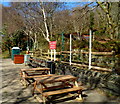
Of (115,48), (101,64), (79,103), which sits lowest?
(79,103)

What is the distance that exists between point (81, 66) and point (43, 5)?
702 cm

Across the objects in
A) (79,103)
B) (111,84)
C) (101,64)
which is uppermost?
(101,64)

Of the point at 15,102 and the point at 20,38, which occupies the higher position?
the point at 20,38

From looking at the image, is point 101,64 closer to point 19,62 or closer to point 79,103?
point 79,103

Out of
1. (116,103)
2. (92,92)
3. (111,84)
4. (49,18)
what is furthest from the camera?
(49,18)

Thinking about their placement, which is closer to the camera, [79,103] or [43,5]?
[79,103]

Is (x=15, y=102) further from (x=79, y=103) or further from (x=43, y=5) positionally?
(x=43, y=5)

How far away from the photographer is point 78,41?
10.2m

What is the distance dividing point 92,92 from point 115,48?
63.6 inches

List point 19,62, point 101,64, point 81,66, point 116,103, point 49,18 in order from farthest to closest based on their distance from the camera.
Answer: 1. point 19,62
2. point 49,18
3. point 81,66
4. point 101,64
5. point 116,103

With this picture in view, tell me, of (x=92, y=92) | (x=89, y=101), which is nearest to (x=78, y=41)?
(x=92, y=92)

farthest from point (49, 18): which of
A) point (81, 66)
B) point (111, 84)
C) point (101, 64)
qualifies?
point (111, 84)

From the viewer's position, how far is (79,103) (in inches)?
161

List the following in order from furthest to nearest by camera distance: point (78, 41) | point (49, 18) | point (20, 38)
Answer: point (20, 38) < point (49, 18) < point (78, 41)
